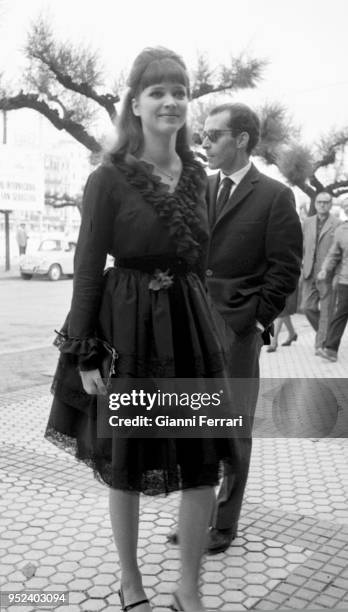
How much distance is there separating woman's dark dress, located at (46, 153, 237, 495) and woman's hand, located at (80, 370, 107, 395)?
0.04 meters

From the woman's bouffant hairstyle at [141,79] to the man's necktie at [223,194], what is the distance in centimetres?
70

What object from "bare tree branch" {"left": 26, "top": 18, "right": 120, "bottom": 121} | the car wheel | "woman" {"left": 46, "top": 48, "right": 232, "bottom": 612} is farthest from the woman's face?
the car wheel

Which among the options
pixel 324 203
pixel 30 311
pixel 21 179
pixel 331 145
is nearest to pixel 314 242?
pixel 324 203

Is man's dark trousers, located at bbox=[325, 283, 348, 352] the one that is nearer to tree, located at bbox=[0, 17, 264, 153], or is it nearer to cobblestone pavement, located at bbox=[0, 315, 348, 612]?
cobblestone pavement, located at bbox=[0, 315, 348, 612]

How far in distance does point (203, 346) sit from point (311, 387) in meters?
4.06

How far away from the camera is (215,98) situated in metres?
14.7

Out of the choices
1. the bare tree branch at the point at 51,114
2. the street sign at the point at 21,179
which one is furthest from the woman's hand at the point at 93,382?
the street sign at the point at 21,179

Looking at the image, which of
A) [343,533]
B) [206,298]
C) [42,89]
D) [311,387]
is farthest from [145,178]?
[42,89]

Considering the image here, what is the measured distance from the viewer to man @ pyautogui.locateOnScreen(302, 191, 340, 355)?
754cm

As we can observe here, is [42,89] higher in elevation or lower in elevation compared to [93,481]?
higher

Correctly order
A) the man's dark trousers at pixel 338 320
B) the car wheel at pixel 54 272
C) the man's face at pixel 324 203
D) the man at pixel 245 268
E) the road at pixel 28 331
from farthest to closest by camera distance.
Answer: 1. the car wheel at pixel 54 272
2. the man's face at pixel 324 203
3. the man's dark trousers at pixel 338 320
4. the road at pixel 28 331
5. the man at pixel 245 268

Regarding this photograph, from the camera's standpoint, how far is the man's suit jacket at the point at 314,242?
759cm

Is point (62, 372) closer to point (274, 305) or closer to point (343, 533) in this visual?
Result: point (274, 305)

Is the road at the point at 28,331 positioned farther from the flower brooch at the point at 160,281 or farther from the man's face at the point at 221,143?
the flower brooch at the point at 160,281
